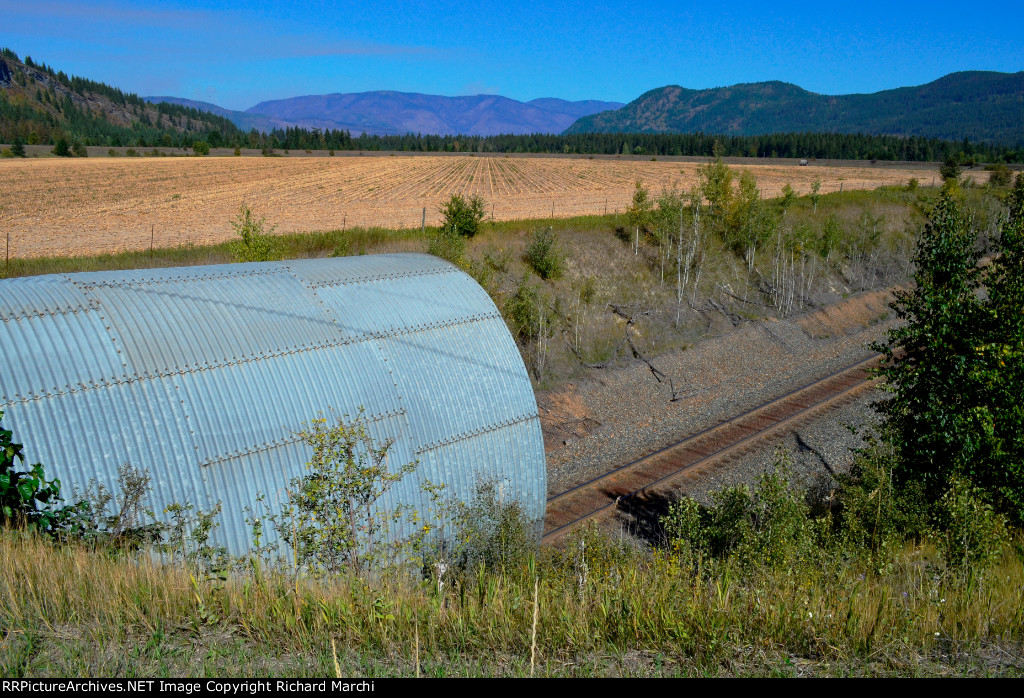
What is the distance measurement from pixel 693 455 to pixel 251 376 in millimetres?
13327

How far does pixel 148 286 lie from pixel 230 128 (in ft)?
694

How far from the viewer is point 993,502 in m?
11.3

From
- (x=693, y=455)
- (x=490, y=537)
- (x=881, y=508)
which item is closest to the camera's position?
(x=490, y=537)

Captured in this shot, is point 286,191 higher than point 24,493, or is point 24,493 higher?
point 286,191

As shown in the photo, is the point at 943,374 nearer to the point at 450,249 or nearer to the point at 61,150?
the point at 450,249

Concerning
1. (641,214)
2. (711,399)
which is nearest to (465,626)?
(711,399)

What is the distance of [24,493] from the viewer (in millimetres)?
8016

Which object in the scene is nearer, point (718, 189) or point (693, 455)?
point (693, 455)

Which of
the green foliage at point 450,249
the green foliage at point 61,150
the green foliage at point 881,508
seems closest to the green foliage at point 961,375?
the green foliage at point 881,508

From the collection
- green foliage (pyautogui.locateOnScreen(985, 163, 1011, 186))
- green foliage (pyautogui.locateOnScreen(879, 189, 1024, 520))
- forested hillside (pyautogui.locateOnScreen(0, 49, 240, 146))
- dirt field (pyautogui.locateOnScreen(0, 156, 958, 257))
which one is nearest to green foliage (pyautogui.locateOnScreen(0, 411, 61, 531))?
green foliage (pyautogui.locateOnScreen(879, 189, 1024, 520))

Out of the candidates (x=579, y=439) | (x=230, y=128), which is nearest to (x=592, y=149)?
(x=230, y=128)

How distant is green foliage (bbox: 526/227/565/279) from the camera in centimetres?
2959
